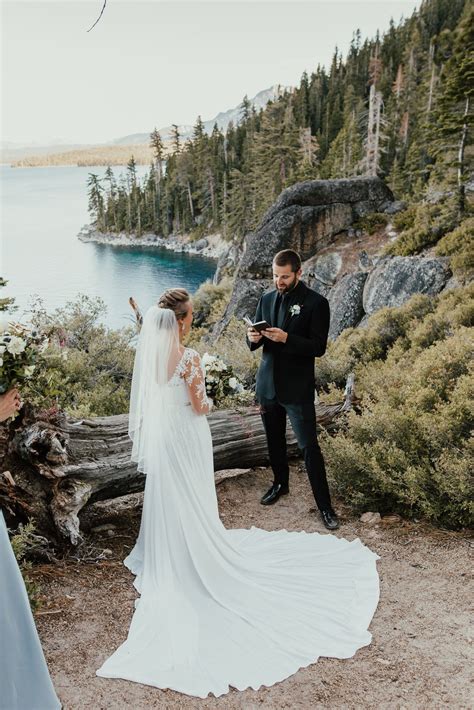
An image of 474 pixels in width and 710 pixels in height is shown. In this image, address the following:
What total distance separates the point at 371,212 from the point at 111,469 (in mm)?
15311

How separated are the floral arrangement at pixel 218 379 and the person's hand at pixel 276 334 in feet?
2.79

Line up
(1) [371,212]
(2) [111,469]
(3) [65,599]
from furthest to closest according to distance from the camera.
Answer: (1) [371,212]
(2) [111,469]
(3) [65,599]

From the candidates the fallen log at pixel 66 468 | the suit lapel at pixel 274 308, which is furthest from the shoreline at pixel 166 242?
the fallen log at pixel 66 468

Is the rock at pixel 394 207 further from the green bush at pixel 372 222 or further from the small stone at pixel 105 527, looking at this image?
the small stone at pixel 105 527

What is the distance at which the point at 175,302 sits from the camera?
3617 millimetres

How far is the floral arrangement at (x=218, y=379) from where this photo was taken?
5.15 m

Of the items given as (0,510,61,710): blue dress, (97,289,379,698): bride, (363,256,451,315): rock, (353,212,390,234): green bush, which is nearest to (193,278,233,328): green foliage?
(353,212,390,234): green bush

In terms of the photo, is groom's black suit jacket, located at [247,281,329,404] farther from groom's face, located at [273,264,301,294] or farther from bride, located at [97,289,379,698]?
bride, located at [97,289,379,698]

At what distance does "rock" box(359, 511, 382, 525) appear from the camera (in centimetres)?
464

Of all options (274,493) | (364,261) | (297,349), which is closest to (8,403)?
(297,349)

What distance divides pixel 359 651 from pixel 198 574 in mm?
1081

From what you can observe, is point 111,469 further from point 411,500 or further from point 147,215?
point 147,215

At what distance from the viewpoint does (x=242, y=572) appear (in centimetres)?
368

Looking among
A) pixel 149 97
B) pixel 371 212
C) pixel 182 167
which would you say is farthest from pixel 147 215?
pixel 149 97
